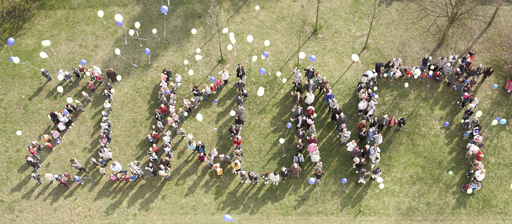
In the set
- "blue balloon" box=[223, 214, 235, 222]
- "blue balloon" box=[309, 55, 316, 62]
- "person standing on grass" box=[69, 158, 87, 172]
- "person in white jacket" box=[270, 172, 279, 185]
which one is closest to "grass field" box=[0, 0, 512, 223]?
"person in white jacket" box=[270, 172, 279, 185]

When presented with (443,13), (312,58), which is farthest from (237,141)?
(443,13)

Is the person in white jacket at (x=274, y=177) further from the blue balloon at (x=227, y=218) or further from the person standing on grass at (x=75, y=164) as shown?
the person standing on grass at (x=75, y=164)

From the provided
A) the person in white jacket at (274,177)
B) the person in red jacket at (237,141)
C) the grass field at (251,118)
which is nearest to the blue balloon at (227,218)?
the grass field at (251,118)

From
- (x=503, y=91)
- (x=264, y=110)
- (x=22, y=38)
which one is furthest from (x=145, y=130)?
(x=503, y=91)

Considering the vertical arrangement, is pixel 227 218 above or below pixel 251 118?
below

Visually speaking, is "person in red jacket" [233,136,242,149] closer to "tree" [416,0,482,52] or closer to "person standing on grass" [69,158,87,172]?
"person standing on grass" [69,158,87,172]

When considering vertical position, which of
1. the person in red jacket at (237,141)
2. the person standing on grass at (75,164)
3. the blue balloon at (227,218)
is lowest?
the person standing on grass at (75,164)

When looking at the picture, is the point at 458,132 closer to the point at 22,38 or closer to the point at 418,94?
the point at 418,94

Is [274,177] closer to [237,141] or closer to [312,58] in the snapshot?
[237,141]
